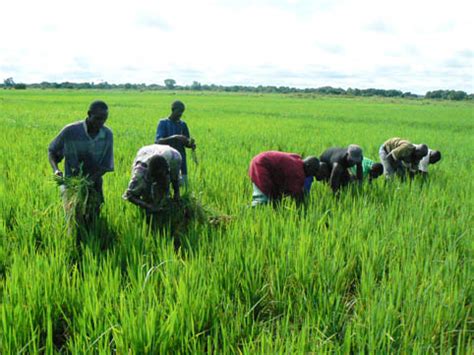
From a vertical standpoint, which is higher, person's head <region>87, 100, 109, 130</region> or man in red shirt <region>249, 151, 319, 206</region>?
person's head <region>87, 100, 109, 130</region>

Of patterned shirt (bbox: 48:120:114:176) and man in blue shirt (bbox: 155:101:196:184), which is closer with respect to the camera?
patterned shirt (bbox: 48:120:114:176)

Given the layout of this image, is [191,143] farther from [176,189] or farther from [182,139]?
[176,189]

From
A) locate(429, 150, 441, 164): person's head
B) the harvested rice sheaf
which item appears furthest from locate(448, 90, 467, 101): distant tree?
the harvested rice sheaf

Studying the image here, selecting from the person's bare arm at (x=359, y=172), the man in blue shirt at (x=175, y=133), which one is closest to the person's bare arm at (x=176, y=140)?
the man in blue shirt at (x=175, y=133)

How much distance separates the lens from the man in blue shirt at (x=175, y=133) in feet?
14.5

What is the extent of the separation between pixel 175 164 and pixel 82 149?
0.74 meters

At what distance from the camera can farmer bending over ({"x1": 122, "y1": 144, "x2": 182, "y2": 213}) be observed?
10.2 ft

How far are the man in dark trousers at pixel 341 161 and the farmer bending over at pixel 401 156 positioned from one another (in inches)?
40.2

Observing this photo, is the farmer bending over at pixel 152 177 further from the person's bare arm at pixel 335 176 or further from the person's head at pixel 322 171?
the person's bare arm at pixel 335 176

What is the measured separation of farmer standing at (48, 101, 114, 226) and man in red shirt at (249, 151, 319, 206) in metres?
1.46

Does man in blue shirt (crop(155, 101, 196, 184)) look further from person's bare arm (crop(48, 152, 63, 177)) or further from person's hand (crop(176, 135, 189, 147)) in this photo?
person's bare arm (crop(48, 152, 63, 177))

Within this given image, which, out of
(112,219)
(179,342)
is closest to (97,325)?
(179,342)

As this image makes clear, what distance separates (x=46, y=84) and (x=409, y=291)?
102m

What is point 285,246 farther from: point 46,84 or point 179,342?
point 46,84
